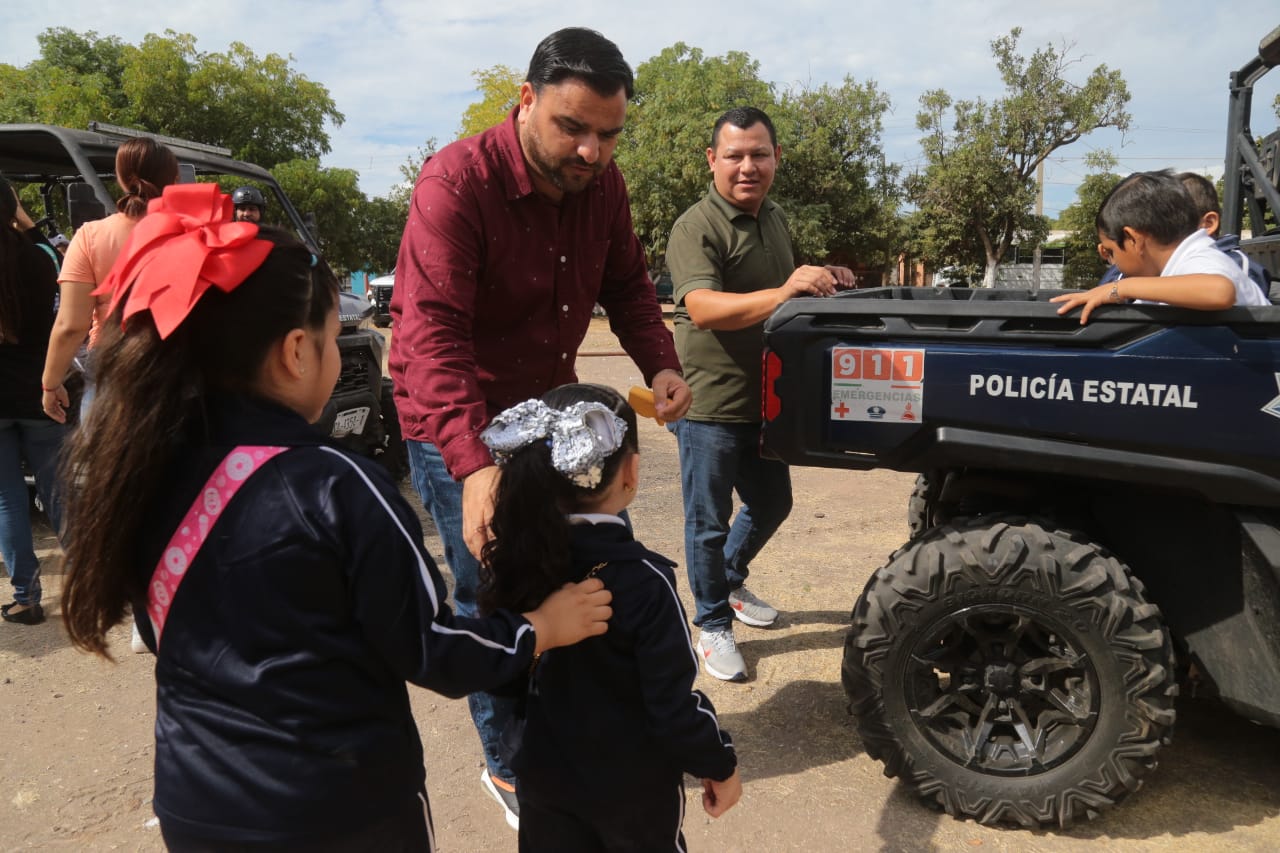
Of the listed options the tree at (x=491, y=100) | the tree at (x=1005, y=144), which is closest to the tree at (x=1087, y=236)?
the tree at (x=1005, y=144)

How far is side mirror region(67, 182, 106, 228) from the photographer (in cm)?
443

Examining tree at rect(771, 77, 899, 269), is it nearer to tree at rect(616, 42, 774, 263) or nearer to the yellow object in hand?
tree at rect(616, 42, 774, 263)

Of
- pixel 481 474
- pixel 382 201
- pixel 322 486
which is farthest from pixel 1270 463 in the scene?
pixel 382 201

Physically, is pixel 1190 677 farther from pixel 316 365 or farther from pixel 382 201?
pixel 382 201

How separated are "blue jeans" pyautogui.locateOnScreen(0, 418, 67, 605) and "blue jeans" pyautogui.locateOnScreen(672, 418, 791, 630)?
9.22 feet

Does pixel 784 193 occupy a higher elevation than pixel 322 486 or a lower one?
higher

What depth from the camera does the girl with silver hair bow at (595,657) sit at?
5.61 feet

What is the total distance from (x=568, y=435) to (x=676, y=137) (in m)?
27.3

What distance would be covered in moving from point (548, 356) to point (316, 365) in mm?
1172

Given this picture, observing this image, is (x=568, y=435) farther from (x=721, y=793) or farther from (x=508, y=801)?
(x=508, y=801)

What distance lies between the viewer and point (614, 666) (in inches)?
69.3

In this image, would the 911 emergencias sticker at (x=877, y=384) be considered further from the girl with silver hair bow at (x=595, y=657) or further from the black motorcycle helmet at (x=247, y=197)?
the black motorcycle helmet at (x=247, y=197)

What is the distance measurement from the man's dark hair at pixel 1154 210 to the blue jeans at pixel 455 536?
223 cm

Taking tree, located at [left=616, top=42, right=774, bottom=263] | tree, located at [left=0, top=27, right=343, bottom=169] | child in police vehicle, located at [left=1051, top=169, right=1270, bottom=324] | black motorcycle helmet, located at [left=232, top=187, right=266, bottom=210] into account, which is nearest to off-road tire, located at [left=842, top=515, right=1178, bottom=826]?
child in police vehicle, located at [left=1051, top=169, right=1270, bottom=324]
